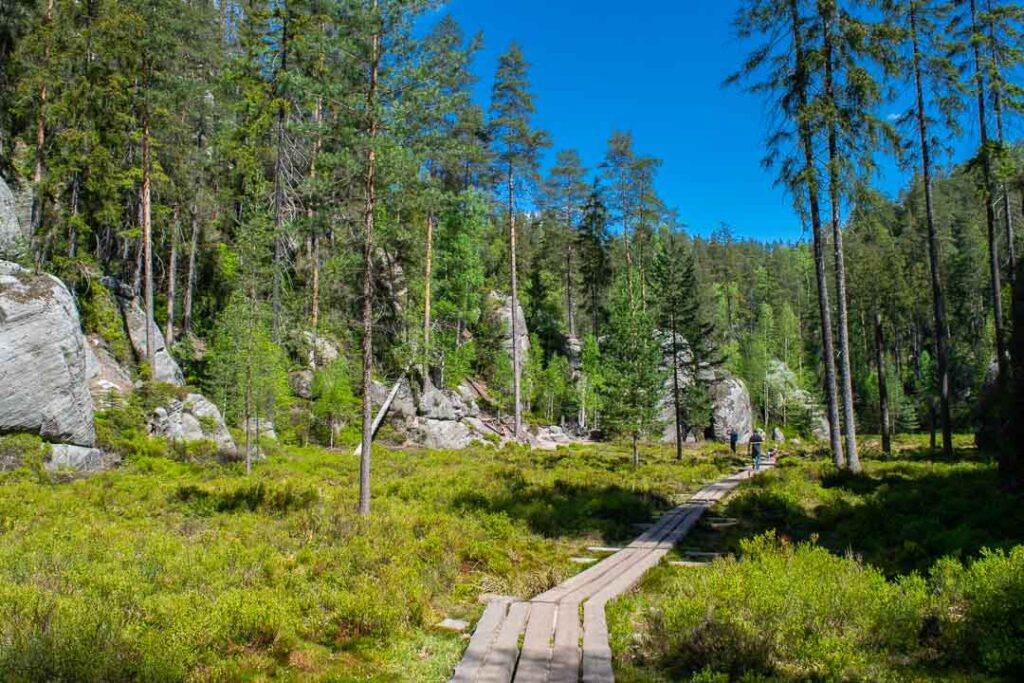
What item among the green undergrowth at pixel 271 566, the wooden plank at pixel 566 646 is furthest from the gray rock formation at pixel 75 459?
the wooden plank at pixel 566 646

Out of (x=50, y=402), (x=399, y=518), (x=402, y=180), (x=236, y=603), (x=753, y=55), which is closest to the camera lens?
(x=236, y=603)

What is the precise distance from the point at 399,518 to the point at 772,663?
27.0ft

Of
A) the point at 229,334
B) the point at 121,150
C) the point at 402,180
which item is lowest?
the point at 229,334

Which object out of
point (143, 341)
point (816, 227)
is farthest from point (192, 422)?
point (816, 227)

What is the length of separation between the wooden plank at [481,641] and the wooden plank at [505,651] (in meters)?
0.05

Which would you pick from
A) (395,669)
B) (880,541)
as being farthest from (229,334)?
(880,541)

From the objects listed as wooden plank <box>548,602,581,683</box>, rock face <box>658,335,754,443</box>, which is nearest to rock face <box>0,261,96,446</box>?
wooden plank <box>548,602,581,683</box>

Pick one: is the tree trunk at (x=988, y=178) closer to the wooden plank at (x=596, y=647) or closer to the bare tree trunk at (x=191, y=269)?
the wooden plank at (x=596, y=647)

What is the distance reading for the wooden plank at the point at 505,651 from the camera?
523 centimetres

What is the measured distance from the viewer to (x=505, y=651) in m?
5.78

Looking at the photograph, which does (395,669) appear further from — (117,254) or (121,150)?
(117,254)

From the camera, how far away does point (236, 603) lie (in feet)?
22.1

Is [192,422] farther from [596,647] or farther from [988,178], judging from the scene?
[988,178]

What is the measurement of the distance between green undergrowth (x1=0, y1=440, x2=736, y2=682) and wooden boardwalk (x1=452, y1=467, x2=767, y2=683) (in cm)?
44
